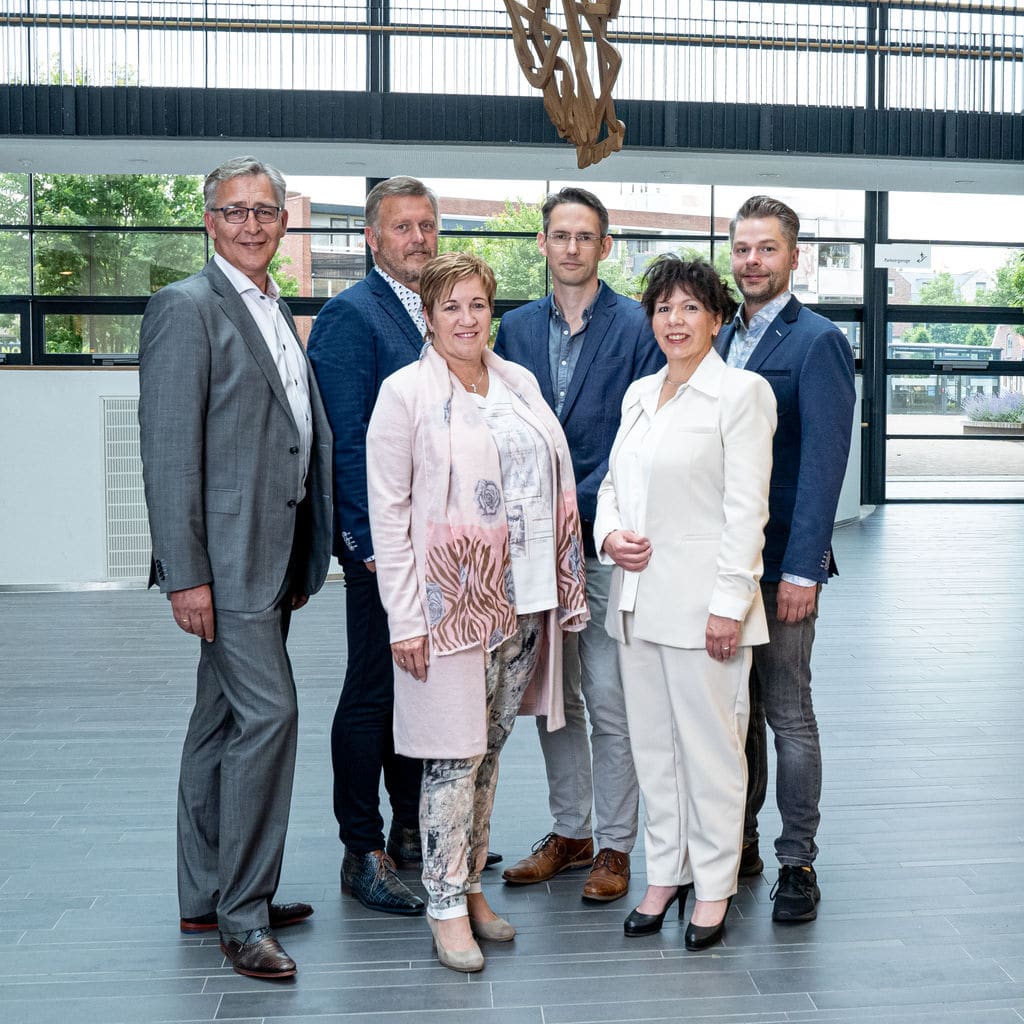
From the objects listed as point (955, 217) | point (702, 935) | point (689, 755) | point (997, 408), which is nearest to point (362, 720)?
point (689, 755)

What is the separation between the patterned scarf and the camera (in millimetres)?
2904

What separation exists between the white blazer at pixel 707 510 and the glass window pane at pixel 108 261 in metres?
10.4

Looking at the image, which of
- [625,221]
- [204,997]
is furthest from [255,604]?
[625,221]

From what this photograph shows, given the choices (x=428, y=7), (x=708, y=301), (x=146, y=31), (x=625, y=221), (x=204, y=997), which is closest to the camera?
(x=204, y=997)

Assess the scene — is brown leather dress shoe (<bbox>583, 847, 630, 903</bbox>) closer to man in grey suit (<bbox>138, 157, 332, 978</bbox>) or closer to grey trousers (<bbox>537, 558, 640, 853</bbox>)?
grey trousers (<bbox>537, 558, 640, 853</bbox>)

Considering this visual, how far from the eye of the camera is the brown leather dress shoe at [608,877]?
132 inches

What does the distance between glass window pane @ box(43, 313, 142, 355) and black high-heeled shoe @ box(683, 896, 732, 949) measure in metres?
10.7

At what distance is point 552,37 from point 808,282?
11427 millimetres

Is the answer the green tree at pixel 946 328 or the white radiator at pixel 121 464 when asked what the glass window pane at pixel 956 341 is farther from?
the white radiator at pixel 121 464

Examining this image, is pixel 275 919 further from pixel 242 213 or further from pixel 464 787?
pixel 242 213

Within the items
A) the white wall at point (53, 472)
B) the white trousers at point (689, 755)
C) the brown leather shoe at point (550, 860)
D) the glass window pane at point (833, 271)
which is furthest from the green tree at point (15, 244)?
the white trousers at point (689, 755)

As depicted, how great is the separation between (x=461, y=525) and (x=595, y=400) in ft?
2.22

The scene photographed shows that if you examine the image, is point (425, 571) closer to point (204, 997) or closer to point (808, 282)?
point (204, 997)

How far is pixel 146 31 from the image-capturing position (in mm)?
11016
